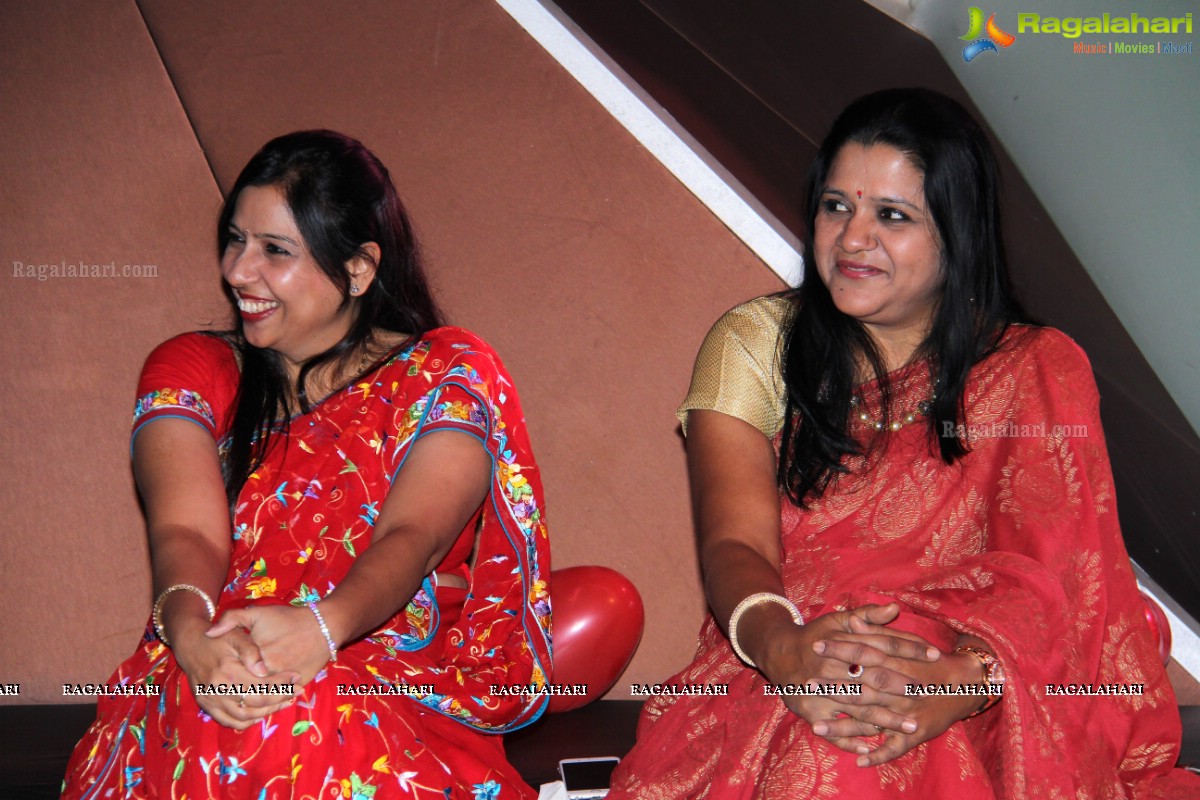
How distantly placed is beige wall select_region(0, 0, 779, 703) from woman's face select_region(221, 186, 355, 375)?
36.4 inches

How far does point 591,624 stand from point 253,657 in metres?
1.11

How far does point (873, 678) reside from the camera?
1617 mm

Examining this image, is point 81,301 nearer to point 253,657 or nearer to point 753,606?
point 253,657

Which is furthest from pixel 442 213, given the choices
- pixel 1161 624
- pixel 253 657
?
pixel 1161 624

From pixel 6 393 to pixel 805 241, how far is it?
82.8 inches

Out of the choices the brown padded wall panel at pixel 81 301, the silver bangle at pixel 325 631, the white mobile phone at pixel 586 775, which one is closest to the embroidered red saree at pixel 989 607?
the white mobile phone at pixel 586 775

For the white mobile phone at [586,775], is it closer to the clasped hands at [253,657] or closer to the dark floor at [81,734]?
the dark floor at [81,734]

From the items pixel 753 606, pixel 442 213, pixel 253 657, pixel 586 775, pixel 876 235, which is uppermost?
pixel 876 235

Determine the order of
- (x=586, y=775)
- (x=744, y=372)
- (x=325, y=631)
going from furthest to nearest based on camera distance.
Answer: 1. (x=586, y=775)
2. (x=744, y=372)
3. (x=325, y=631)

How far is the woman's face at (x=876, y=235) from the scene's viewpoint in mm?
2051

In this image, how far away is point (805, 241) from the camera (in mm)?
2262

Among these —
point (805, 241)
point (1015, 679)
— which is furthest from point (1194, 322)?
point (1015, 679)

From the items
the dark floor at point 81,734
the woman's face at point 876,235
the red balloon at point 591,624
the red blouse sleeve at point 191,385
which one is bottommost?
the dark floor at point 81,734

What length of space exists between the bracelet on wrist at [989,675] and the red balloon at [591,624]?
1.15 metres
